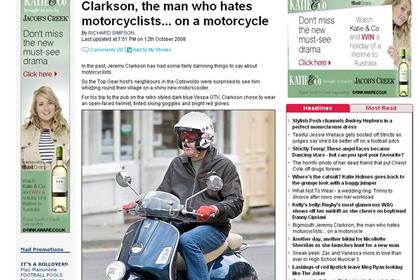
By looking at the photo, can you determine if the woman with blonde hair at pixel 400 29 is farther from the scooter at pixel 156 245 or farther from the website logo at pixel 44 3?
the website logo at pixel 44 3

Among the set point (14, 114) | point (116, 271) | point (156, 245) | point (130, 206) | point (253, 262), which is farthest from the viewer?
point (253, 262)

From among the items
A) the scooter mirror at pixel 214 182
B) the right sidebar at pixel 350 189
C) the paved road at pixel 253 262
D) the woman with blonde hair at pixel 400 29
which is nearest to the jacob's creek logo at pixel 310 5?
the woman with blonde hair at pixel 400 29

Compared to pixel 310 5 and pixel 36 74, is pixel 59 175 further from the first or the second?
pixel 310 5

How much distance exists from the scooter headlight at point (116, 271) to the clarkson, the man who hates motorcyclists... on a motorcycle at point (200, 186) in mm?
300

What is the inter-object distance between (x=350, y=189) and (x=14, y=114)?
1481 millimetres

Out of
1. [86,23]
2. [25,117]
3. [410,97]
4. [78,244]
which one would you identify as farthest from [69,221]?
[410,97]

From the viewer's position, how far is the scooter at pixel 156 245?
371 cm

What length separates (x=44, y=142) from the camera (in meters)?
4.05

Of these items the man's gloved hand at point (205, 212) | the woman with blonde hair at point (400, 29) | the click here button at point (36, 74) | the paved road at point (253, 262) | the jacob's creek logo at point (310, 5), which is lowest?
the paved road at point (253, 262)

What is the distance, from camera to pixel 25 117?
4.03 m

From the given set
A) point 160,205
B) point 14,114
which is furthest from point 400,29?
point 14,114

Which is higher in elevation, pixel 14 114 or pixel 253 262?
pixel 14 114

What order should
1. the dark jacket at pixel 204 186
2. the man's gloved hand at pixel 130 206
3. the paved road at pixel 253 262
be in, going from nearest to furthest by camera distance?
1. the man's gloved hand at pixel 130 206
2. the dark jacket at pixel 204 186
3. the paved road at pixel 253 262

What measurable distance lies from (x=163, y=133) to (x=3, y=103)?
1731 millimetres
